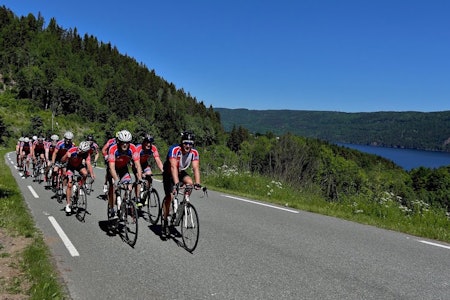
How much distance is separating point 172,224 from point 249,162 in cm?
1139

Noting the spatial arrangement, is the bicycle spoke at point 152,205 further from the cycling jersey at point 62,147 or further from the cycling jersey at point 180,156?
the cycling jersey at point 62,147

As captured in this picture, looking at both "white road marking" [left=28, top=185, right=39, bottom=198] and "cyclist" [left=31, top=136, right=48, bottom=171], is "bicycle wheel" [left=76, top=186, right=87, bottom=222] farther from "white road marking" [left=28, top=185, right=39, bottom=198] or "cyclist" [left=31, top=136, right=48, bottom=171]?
"cyclist" [left=31, top=136, right=48, bottom=171]

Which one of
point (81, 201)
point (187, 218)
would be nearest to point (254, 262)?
point (187, 218)

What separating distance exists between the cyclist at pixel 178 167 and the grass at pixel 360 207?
5094 mm

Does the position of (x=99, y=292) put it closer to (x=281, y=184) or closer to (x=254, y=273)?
(x=254, y=273)

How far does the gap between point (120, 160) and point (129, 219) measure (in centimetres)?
132

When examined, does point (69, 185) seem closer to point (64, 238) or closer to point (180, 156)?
point (64, 238)

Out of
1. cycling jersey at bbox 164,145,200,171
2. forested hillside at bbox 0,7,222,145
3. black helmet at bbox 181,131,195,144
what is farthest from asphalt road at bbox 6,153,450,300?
forested hillside at bbox 0,7,222,145

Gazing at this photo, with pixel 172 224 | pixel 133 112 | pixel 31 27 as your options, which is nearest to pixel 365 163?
pixel 133 112

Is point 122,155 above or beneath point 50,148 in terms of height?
above

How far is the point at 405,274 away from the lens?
5.78m

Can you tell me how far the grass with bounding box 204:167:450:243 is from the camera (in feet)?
30.6

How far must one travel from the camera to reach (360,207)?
11.5 metres

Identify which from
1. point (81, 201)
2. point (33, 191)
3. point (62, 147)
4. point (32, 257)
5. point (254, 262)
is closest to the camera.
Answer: point (32, 257)
